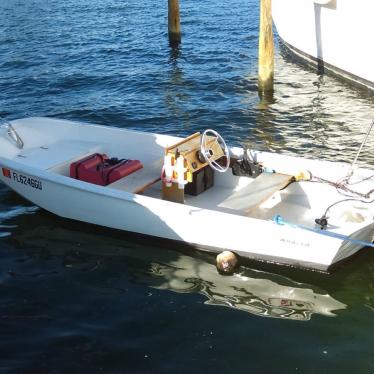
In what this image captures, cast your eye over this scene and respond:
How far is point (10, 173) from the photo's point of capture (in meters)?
12.1

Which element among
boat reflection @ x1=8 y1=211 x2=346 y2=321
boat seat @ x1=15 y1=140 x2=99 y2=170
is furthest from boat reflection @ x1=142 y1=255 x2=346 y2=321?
boat seat @ x1=15 y1=140 x2=99 y2=170

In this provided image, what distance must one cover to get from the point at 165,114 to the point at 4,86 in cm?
695

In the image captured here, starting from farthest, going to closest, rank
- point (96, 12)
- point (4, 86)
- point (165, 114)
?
point (96, 12) → point (4, 86) → point (165, 114)

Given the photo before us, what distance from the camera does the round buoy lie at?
32.9 ft

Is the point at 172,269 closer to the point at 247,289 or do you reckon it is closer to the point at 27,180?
the point at 247,289

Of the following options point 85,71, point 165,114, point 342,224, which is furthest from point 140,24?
point 342,224

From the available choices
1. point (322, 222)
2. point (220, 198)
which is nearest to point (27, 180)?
point (220, 198)

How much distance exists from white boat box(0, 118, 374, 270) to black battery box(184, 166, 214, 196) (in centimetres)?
2

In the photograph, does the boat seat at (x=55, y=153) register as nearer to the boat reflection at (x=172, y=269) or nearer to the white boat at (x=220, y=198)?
the white boat at (x=220, y=198)

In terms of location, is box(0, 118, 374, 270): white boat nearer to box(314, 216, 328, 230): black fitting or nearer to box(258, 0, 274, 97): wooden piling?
box(314, 216, 328, 230): black fitting

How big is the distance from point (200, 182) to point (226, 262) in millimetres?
2321

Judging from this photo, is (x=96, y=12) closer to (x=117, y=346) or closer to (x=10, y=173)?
(x=10, y=173)

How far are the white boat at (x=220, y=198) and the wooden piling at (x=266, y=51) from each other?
659 cm

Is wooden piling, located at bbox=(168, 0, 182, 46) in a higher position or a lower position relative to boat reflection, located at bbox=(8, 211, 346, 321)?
higher
